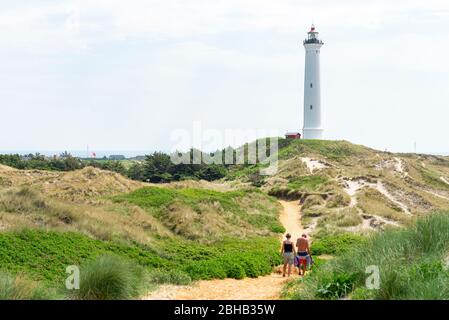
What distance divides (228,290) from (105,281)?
13.4 feet

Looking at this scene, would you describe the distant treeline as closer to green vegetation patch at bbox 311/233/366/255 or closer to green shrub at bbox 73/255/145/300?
green vegetation patch at bbox 311/233/366/255

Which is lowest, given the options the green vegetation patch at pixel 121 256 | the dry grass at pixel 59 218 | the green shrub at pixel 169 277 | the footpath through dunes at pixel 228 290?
the footpath through dunes at pixel 228 290

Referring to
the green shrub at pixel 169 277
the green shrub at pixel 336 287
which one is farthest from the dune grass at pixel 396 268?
the green shrub at pixel 169 277

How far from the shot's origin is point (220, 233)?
2436 cm

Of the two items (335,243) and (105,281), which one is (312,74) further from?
(105,281)

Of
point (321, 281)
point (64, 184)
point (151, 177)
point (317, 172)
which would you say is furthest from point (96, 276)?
point (151, 177)

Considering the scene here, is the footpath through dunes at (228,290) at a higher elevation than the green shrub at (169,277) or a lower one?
lower

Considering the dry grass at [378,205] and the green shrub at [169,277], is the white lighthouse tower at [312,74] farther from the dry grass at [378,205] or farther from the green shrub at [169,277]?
the green shrub at [169,277]

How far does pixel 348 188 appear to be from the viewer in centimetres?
4041

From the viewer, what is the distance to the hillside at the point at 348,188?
29.3 m

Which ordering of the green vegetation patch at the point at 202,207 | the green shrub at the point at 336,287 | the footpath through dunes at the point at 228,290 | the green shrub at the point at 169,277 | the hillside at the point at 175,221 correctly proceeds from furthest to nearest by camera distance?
the green vegetation patch at the point at 202,207, the hillside at the point at 175,221, the green shrub at the point at 169,277, the footpath through dunes at the point at 228,290, the green shrub at the point at 336,287

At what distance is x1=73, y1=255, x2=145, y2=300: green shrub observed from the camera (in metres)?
11.2

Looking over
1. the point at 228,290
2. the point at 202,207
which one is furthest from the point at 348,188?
the point at 228,290

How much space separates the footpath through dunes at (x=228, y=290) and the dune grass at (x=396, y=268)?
96cm
